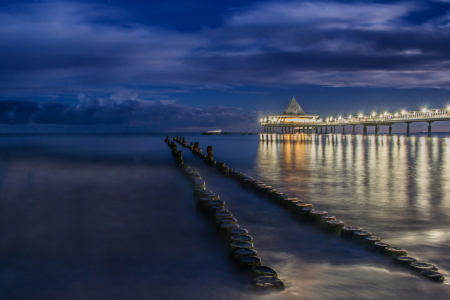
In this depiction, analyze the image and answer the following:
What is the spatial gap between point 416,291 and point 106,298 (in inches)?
158

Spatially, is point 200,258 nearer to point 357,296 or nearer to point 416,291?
point 357,296

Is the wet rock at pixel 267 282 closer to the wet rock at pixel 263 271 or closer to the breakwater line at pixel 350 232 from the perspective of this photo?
the wet rock at pixel 263 271

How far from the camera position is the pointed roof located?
175 meters

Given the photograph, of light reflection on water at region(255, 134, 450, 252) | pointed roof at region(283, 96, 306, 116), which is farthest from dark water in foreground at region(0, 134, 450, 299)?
pointed roof at region(283, 96, 306, 116)

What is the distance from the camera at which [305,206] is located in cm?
917

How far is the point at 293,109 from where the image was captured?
176 metres

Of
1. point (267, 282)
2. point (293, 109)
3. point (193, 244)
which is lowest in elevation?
point (193, 244)

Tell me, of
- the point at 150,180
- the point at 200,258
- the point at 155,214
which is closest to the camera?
the point at 200,258

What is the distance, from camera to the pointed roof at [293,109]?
175m

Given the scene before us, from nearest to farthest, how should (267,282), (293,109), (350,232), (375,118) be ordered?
(267,282) < (350,232) < (375,118) < (293,109)

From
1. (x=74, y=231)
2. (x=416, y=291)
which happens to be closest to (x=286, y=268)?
(x=416, y=291)

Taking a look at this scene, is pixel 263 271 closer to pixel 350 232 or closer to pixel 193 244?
pixel 193 244

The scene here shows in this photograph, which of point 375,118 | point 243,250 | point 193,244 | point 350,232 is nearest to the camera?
point 243,250

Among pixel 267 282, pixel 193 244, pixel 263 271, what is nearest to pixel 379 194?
pixel 193 244
